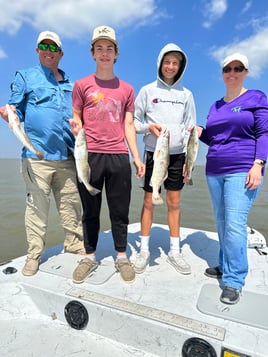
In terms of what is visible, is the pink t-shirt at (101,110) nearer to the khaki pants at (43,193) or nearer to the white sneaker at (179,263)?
the khaki pants at (43,193)

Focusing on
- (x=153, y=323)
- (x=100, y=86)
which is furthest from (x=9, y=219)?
(x=153, y=323)

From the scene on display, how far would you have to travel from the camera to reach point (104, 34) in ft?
9.97

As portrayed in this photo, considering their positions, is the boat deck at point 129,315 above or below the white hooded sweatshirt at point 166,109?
below

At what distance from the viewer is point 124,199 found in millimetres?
3365

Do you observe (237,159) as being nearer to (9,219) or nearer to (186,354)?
(186,354)

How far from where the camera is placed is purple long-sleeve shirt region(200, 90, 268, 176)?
2.70 m

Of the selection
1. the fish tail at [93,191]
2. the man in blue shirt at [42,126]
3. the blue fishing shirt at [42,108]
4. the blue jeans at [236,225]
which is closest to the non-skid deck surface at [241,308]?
the blue jeans at [236,225]

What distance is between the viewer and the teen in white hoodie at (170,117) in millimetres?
3436

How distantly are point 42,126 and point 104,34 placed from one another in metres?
1.29

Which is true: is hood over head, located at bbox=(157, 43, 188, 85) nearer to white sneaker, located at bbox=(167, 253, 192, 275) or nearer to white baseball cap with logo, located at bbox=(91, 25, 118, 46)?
white baseball cap with logo, located at bbox=(91, 25, 118, 46)

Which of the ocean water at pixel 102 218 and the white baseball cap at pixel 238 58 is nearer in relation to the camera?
the white baseball cap at pixel 238 58

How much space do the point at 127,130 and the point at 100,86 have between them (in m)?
0.59

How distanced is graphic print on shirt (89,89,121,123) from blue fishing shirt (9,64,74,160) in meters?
0.57

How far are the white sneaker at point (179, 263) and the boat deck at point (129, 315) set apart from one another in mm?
81
